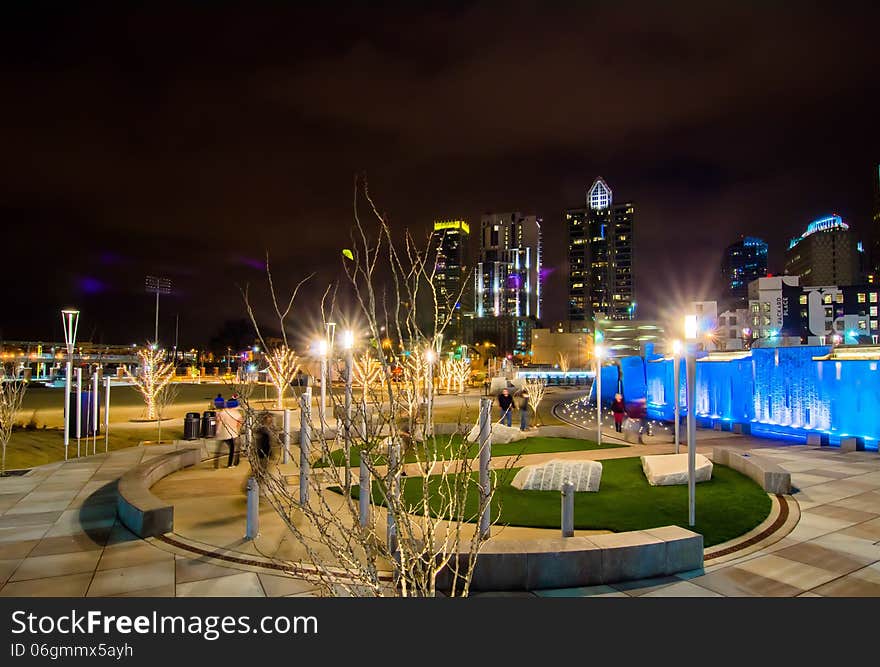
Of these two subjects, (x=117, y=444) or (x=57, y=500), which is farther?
(x=117, y=444)

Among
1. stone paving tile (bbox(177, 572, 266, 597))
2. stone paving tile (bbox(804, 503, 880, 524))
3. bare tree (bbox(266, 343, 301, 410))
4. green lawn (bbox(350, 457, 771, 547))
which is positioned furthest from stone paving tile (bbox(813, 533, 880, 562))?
bare tree (bbox(266, 343, 301, 410))

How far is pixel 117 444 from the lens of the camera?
54.9 feet

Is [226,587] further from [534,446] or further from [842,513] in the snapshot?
[534,446]

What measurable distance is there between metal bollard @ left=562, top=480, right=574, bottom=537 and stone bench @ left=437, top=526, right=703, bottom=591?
875 mm

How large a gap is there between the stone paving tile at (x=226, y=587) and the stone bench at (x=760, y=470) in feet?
28.7

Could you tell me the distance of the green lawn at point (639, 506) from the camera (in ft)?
25.7

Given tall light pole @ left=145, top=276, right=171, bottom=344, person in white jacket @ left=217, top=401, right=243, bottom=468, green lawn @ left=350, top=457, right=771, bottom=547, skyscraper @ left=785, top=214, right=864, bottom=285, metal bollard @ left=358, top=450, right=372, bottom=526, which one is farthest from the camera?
skyscraper @ left=785, top=214, right=864, bottom=285

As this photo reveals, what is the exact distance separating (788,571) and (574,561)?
251 cm

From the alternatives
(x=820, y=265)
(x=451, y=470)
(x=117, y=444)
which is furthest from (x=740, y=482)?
(x=820, y=265)

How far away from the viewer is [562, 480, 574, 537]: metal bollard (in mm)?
6934

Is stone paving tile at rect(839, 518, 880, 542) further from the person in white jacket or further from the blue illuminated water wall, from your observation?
the person in white jacket
